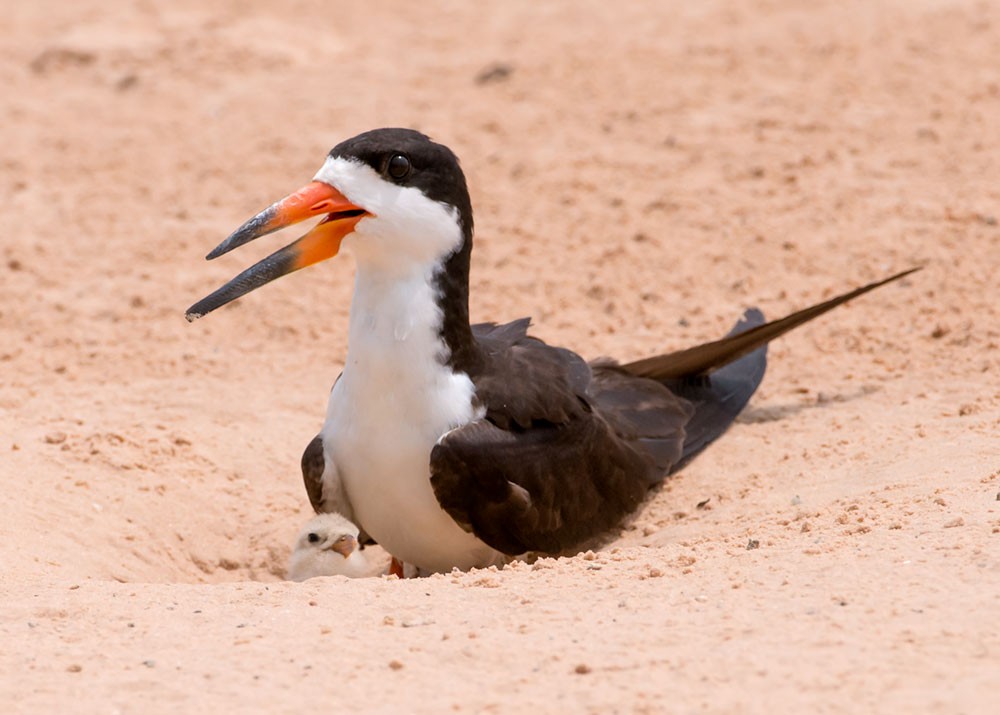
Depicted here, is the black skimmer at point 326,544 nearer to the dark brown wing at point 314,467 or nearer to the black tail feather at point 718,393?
the dark brown wing at point 314,467

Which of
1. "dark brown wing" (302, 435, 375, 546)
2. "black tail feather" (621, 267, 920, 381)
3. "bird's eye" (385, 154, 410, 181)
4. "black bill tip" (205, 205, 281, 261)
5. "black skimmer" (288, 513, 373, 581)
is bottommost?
"black skimmer" (288, 513, 373, 581)

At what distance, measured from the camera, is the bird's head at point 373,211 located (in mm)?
5559

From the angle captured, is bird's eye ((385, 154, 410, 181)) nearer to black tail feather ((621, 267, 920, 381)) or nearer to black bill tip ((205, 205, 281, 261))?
black bill tip ((205, 205, 281, 261))

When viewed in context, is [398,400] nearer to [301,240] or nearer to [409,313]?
[409,313]

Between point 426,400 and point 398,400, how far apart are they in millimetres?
Result: 108

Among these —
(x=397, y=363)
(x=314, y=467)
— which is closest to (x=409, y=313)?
(x=397, y=363)

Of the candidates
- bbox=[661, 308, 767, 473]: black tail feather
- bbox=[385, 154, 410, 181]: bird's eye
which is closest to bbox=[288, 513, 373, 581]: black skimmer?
bbox=[385, 154, 410, 181]: bird's eye

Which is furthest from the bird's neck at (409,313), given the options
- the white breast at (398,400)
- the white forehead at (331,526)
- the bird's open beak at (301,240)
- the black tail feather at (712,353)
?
the black tail feather at (712,353)

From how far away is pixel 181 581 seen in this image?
247 inches

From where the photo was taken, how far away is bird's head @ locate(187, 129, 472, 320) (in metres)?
5.56

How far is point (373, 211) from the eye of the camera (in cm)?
556

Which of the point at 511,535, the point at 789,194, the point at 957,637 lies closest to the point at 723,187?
the point at 789,194

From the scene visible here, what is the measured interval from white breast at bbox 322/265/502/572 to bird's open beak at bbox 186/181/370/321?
0.74 feet

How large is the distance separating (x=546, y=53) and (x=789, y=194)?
9.98 feet
